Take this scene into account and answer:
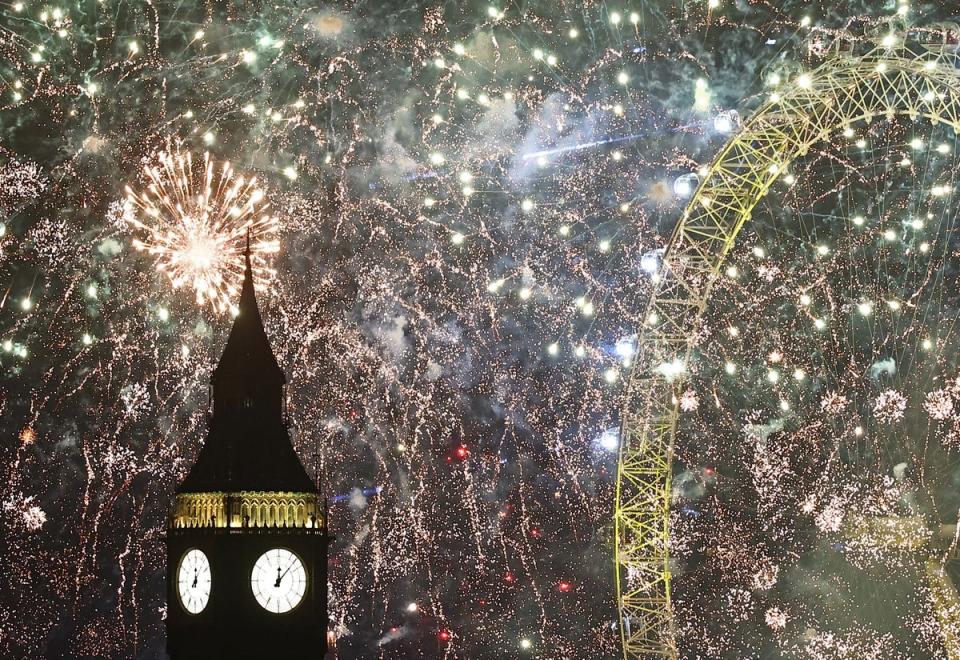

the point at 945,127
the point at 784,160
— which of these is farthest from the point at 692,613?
the point at 784,160

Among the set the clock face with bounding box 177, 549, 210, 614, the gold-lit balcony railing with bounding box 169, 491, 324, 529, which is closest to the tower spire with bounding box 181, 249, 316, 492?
the gold-lit balcony railing with bounding box 169, 491, 324, 529

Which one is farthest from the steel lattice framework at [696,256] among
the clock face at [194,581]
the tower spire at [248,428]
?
the clock face at [194,581]

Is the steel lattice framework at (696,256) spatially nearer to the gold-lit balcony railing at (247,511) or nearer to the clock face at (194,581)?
the gold-lit balcony railing at (247,511)

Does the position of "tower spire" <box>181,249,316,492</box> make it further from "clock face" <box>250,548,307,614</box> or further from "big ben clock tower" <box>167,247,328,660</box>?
"clock face" <box>250,548,307,614</box>

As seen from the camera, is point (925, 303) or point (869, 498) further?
point (869, 498)

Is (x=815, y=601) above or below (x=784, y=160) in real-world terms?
below

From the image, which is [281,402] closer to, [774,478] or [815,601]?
[774,478]
